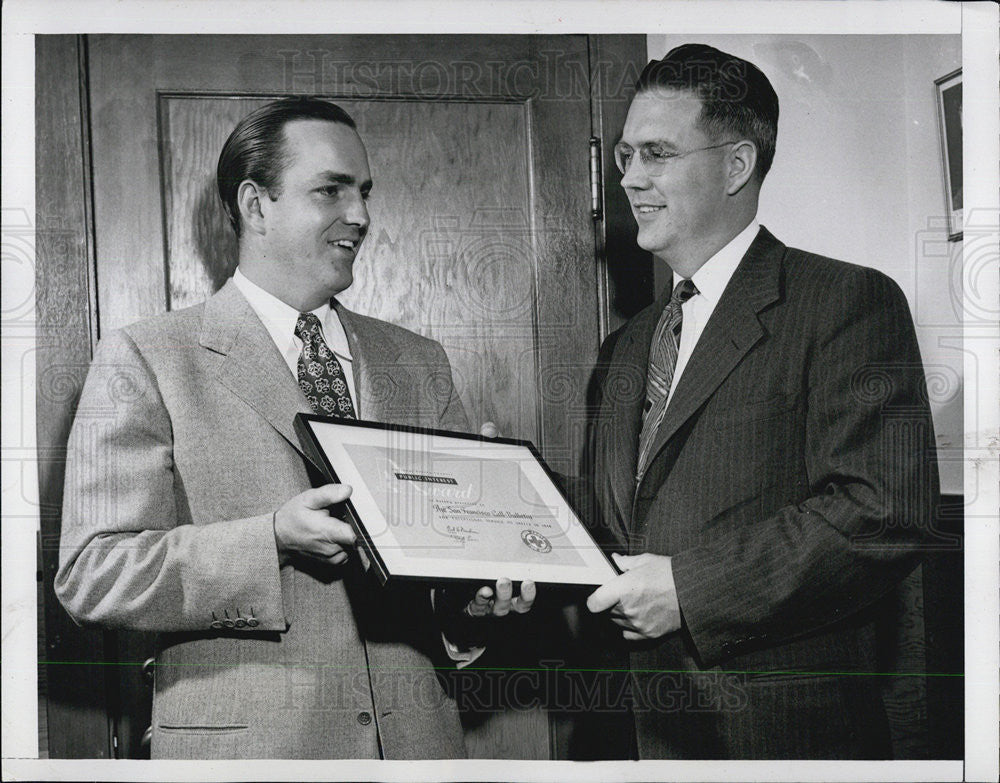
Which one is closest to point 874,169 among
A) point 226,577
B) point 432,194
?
point 432,194

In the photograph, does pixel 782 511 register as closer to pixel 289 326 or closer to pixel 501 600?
pixel 501 600

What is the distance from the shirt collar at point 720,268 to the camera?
213 cm

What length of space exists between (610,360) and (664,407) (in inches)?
6.9

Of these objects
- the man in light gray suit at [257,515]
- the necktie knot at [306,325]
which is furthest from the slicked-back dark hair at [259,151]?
the necktie knot at [306,325]

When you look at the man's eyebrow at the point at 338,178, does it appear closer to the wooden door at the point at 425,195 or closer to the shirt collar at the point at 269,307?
the wooden door at the point at 425,195

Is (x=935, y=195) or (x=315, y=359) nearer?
(x=315, y=359)

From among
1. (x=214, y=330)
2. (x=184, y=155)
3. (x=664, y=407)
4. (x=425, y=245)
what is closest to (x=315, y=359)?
(x=214, y=330)

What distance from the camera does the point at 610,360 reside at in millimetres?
2227

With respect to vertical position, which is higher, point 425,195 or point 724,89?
point 724,89

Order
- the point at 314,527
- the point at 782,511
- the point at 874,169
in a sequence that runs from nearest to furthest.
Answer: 1. the point at 314,527
2. the point at 782,511
3. the point at 874,169

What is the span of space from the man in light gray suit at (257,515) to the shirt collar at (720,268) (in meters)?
0.64

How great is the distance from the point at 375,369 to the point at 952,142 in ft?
4.44

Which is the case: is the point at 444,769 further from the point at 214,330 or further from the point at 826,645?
the point at 214,330

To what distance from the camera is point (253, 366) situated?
6.80 feet
